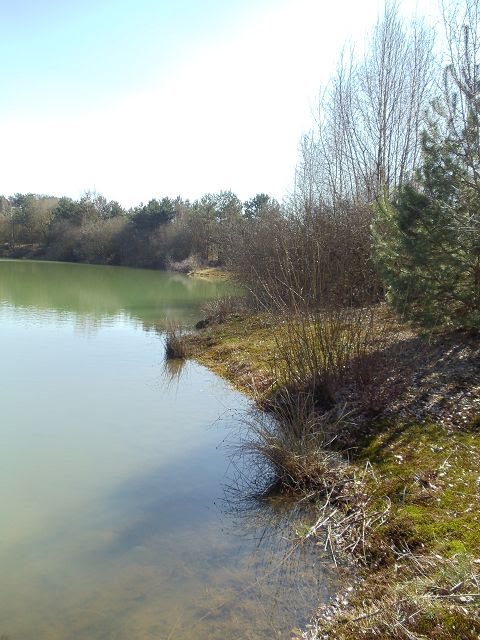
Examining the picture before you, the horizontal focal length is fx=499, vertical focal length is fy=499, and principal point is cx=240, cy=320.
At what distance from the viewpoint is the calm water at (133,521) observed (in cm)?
404

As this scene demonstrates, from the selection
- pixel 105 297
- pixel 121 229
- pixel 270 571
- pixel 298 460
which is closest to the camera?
pixel 270 571

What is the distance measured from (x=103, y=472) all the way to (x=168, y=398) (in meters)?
3.35

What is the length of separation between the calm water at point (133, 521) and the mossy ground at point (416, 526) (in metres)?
0.49

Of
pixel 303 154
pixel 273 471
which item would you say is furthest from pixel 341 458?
pixel 303 154

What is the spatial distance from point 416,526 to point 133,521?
2.93 m

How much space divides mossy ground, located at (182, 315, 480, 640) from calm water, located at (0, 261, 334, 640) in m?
0.49

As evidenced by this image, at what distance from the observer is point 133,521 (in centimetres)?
545

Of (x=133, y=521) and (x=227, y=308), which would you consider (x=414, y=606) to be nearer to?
(x=133, y=521)

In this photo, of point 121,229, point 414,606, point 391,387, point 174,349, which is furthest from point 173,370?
point 121,229

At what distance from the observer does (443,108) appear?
8328 millimetres

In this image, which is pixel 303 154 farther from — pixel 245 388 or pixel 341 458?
pixel 341 458

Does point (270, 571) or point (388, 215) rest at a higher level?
point (388, 215)

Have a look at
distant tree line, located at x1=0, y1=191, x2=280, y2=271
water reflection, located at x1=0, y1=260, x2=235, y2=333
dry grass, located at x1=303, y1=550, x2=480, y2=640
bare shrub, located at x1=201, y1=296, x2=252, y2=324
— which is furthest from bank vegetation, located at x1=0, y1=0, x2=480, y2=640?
distant tree line, located at x1=0, y1=191, x2=280, y2=271

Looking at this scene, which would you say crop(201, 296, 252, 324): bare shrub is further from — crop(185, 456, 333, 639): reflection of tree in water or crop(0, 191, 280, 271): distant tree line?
crop(0, 191, 280, 271): distant tree line
